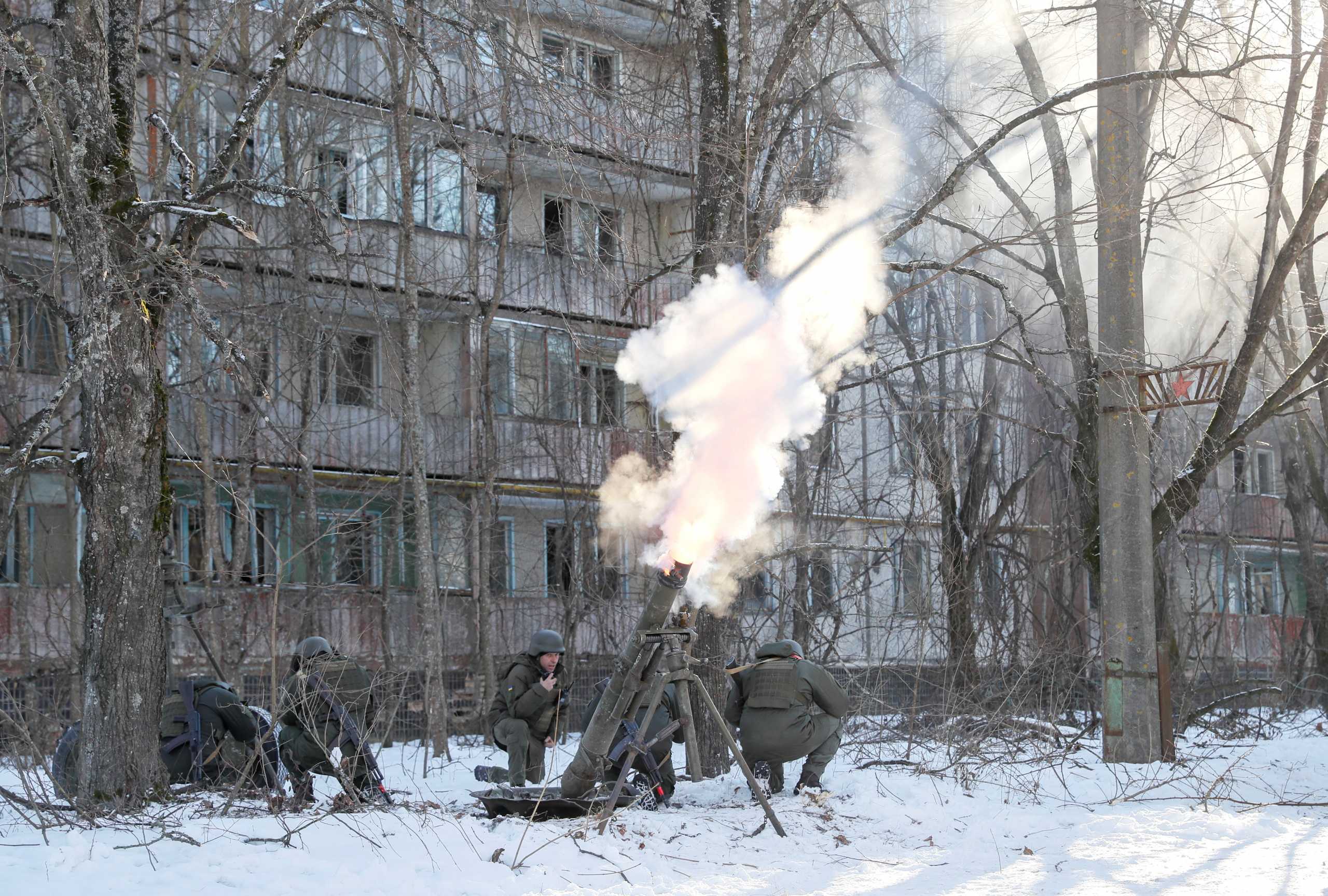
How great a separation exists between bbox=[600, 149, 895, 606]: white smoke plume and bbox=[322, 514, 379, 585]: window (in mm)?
9330

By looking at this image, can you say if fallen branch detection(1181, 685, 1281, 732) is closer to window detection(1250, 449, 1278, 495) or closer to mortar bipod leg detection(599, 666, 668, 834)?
mortar bipod leg detection(599, 666, 668, 834)

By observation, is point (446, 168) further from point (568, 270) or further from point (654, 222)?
point (654, 222)

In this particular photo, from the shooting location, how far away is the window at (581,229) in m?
12.7

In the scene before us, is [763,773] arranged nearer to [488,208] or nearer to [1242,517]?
[488,208]

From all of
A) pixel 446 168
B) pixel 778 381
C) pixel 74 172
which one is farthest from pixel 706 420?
pixel 446 168

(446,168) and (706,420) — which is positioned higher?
(446,168)

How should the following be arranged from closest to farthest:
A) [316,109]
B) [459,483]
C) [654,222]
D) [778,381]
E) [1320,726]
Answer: [778,381] → [1320,726] → [316,109] → [459,483] → [654,222]

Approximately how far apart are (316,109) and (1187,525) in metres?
19.7

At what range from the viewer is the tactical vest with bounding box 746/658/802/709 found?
34.3 feet

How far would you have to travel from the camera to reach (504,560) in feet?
75.3

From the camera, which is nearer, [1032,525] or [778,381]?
[778,381]

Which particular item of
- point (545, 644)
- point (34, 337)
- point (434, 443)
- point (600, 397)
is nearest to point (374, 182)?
point (434, 443)

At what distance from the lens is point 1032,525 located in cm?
2222

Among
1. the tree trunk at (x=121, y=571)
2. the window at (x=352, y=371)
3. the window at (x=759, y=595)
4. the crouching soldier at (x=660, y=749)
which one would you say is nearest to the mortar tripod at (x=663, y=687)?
the crouching soldier at (x=660, y=749)
